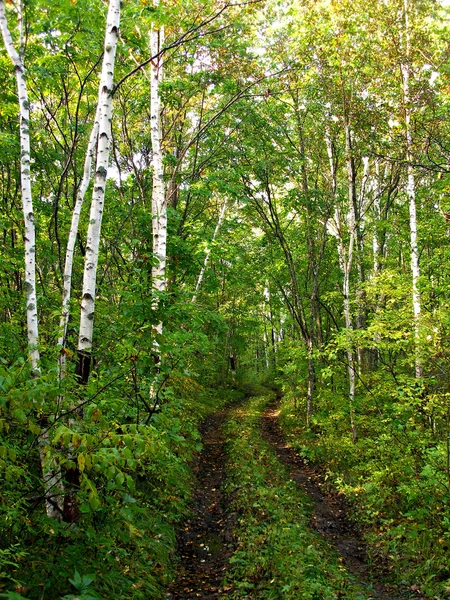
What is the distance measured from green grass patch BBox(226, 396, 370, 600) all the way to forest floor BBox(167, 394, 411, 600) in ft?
0.49

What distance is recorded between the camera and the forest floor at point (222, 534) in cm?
522

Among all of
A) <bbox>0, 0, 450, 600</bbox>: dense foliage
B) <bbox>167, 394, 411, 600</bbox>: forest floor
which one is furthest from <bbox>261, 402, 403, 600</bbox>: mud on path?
<bbox>0, 0, 450, 600</bbox>: dense foliage

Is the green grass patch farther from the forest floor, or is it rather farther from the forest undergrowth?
the forest undergrowth

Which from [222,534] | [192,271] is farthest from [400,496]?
[192,271]

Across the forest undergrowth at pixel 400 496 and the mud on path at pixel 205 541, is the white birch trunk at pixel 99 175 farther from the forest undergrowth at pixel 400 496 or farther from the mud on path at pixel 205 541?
the forest undergrowth at pixel 400 496

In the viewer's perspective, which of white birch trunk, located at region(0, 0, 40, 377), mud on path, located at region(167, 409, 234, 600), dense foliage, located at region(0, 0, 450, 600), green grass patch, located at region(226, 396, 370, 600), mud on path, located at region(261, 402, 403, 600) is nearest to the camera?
dense foliage, located at region(0, 0, 450, 600)

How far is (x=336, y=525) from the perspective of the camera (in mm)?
7371

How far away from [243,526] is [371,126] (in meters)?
11.7

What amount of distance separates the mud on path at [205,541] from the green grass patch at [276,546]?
0.74ft

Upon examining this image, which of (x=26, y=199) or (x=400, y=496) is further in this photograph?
(x=400, y=496)

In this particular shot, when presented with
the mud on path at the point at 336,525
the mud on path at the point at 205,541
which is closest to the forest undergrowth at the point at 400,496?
the mud on path at the point at 336,525

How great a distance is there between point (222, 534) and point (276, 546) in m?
1.24

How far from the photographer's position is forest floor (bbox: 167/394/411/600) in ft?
17.1

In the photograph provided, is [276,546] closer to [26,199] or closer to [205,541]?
[205,541]
